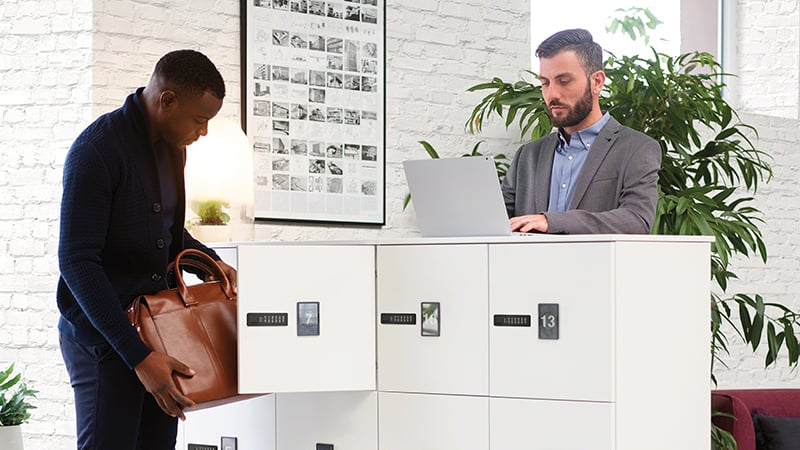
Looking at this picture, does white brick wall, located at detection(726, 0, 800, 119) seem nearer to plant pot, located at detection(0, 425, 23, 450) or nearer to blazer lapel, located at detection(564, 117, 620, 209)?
blazer lapel, located at detection(564, 117, 620, 209)

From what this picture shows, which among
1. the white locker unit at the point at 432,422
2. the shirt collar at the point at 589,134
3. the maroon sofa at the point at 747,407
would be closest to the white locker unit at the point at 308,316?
the white locker unit at the point at 432,422

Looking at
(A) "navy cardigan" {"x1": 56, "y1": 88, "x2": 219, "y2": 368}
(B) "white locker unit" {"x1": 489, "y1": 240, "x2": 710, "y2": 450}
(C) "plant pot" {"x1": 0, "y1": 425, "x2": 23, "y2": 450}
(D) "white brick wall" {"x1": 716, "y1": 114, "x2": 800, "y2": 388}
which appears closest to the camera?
(A) "navy cardigan" {"x1": 56, "y1": 88, "x2": 219, "y2": 368}

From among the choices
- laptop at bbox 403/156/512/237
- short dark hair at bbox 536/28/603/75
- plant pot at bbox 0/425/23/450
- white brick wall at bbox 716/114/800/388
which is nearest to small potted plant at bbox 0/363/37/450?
plant pot at bbox 0/425/23/450

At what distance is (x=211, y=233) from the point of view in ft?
13.0

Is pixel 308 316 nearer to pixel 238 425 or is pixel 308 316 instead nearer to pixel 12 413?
pixel 238 425

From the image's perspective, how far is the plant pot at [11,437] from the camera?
3906 millimetres

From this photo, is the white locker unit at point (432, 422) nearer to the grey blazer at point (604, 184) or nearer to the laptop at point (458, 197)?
the laptop at point (458, 197)

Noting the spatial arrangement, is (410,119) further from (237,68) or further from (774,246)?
(774,246)

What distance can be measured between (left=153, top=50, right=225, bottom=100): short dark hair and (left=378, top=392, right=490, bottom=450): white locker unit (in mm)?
1060

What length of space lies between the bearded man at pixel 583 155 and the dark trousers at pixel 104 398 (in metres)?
1.41

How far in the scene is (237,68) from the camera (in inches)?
181

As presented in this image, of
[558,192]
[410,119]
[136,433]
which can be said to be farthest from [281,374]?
[410,119]

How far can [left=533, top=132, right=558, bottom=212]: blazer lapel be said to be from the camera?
3820 millimetres

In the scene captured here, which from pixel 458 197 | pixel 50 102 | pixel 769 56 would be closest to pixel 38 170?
pixel 50 102
